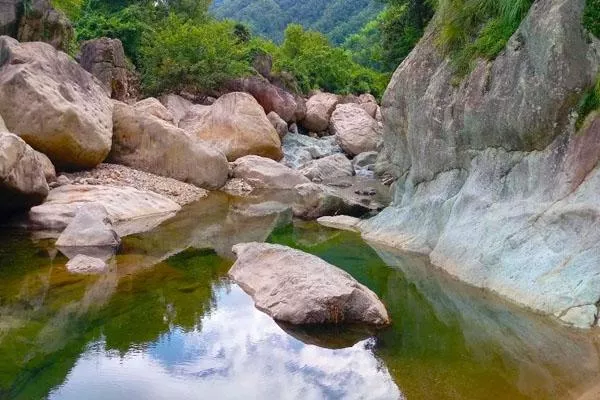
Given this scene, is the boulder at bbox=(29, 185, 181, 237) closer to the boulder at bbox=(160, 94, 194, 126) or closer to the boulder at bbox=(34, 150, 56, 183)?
the boulder at bbox=(34, 150, 56, 183)

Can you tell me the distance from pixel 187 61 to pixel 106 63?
14.3 ft

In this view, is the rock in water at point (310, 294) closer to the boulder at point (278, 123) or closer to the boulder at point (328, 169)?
the boulder at point (328, 169)

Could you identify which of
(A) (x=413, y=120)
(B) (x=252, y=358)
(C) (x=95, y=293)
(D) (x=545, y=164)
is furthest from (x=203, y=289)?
(A) (x=413, y=120)

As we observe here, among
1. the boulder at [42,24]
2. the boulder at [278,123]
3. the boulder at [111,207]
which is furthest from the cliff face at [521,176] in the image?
the boulder at [278,123]

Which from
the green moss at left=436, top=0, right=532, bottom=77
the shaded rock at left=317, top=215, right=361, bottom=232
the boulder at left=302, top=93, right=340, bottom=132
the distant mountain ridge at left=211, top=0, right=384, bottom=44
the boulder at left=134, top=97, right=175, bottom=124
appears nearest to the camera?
the green moss at left=436, top=0, right=532, bottom=77

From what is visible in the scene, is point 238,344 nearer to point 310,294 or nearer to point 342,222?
point 310,294

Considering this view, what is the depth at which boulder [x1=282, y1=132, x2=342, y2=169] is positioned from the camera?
23.9 metres

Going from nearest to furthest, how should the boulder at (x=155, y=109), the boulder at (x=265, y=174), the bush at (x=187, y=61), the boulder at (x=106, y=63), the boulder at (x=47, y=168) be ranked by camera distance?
the boulder at (x=47, y=168) < the boulder at (x=265, y=174) < the boulder at (x=155, y=109) < the boulder at (x=106, y=63) < the bush at (x=187, y=61)

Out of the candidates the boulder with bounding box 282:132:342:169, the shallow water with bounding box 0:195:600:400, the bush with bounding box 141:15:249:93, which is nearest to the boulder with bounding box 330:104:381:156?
the boulder with bounding box 282:132:342:169

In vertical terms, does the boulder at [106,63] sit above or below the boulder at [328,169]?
above

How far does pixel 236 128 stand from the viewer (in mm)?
20438

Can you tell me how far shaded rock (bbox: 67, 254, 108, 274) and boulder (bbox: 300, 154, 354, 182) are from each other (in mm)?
12219

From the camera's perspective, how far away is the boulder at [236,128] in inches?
796

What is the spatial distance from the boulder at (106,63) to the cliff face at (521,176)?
500 inches
